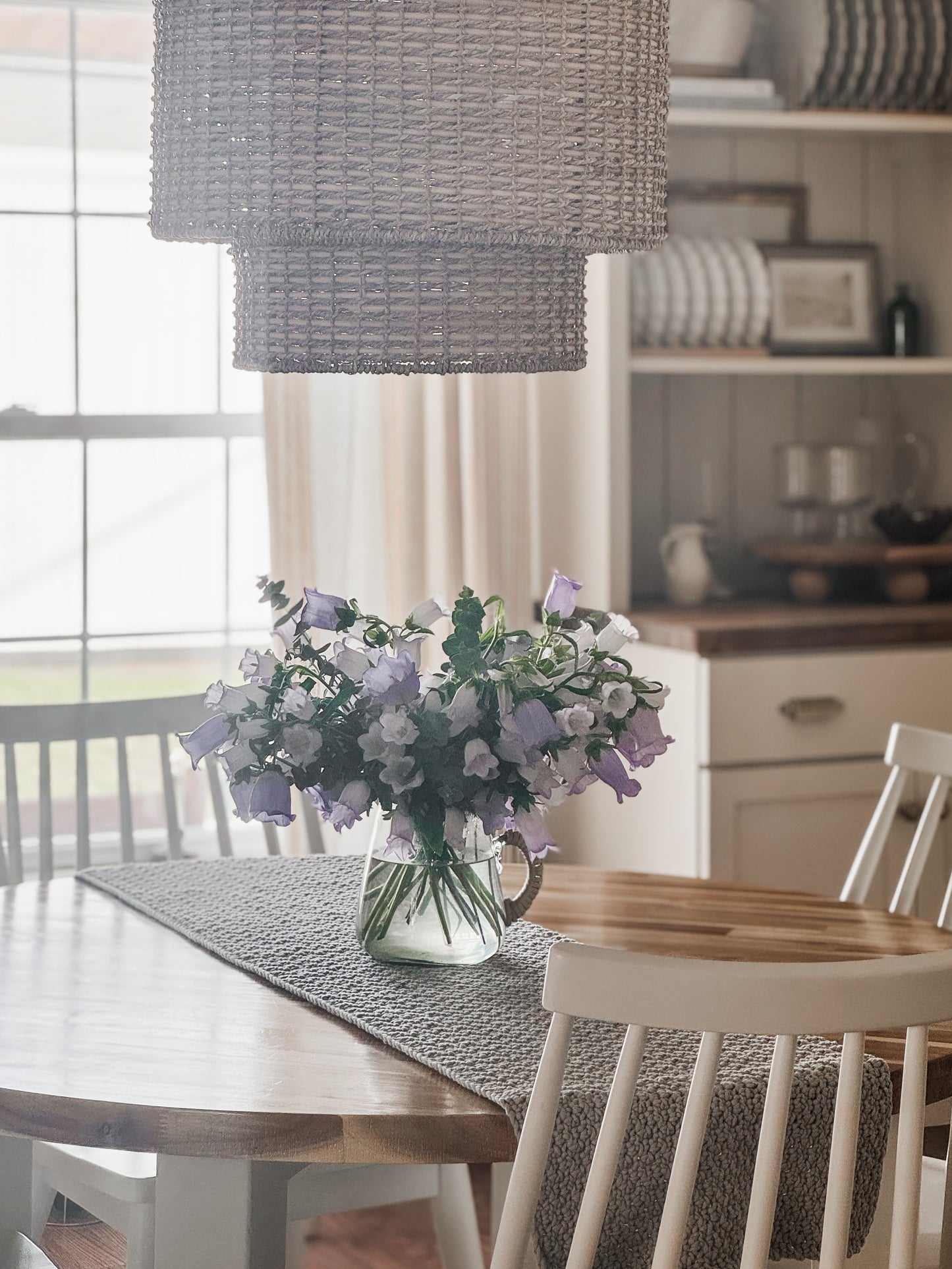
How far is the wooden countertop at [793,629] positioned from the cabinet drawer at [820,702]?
0.02 m

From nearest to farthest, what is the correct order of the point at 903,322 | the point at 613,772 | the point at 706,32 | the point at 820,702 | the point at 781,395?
the point at 613,772
the point at 820,702
the point at 706,32
the point at 903,322
the point at 781,395

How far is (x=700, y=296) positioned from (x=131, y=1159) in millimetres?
2110

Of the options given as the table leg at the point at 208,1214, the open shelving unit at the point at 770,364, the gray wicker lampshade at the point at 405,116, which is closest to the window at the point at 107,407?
the open shelving unit at the point at 770,364

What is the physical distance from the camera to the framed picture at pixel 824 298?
11.5ft

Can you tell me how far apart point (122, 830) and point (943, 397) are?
2183mm

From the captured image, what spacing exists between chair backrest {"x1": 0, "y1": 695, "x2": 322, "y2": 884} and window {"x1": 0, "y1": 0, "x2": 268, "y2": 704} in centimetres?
86

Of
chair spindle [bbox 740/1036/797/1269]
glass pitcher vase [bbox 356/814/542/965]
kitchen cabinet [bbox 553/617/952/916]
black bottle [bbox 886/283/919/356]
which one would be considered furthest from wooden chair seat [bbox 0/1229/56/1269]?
black bottle [bbox 886/283/919/356]

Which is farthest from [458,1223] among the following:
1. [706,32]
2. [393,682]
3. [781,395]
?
[706,32]

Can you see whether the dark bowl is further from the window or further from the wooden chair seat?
the wooden chair seat

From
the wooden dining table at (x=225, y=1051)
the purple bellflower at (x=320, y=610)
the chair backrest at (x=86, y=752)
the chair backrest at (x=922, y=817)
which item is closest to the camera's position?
the wooden dining table at (x=225, y=1051)

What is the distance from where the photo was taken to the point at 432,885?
5.49 ft

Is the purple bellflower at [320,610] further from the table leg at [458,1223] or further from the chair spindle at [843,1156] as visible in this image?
the table leg at [458,1223]

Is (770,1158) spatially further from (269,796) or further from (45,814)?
(45,814)

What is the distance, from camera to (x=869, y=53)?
3361 millimetres
